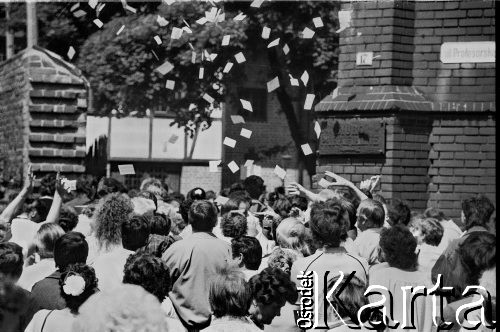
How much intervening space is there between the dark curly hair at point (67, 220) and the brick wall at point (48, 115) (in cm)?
377

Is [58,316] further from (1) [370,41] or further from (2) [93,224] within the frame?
(1) [370,41]

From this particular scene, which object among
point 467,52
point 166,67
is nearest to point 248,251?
point 467,52

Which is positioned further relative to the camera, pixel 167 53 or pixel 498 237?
pixel 167 53

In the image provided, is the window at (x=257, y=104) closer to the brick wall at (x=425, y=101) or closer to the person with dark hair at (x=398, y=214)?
the brick wall at (x=425, y=101)

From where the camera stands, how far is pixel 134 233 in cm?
696

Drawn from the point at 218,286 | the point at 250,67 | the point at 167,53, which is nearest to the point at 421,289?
the point at 218,286

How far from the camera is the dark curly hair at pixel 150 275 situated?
5645 millimetres

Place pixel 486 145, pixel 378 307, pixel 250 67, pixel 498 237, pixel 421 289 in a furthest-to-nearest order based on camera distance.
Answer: pixel 250 67 < pixel 486 145 < pixel 421 289 < pixel 378 307 < pixel 498 237

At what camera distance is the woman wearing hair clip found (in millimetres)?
5309

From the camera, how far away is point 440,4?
1283 cm

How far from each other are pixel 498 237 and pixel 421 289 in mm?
2001

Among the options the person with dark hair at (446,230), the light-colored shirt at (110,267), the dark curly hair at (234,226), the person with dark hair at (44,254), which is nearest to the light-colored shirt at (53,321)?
the light-colored shirt at (110,267)

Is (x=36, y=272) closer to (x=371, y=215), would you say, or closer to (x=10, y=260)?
(x=10, y=260)

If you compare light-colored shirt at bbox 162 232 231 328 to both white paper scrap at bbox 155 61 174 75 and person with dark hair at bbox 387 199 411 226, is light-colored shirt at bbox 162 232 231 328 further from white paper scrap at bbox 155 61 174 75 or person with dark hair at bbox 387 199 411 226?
white paper scrap at bbox 155 61 174 75
